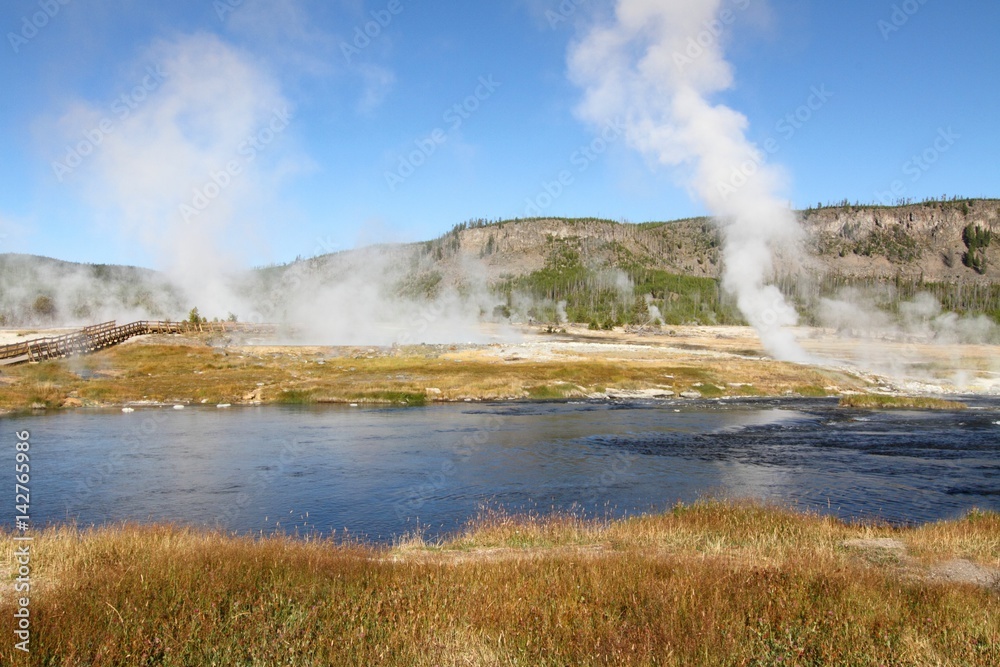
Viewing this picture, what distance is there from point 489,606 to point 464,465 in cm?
1806

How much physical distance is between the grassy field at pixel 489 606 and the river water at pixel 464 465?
21.5 feet

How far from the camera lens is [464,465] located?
26469 mm

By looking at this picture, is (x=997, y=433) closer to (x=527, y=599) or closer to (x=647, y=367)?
(x=647, y=367)

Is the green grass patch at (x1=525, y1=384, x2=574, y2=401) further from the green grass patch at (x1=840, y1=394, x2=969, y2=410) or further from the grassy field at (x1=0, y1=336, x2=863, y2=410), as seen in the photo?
the green grass patch at (x1=840, y1=394, x2=969, y2=410)

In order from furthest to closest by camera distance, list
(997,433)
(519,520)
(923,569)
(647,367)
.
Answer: (647,367) < (997,433) < (519,520) < (923,569)

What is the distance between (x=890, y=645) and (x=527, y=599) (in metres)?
A: 4.34

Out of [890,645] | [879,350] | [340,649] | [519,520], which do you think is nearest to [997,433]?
[519,520]

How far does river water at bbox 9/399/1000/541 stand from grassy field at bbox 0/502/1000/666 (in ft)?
21.5

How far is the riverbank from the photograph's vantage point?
4697 cm

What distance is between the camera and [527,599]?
884 centimetres

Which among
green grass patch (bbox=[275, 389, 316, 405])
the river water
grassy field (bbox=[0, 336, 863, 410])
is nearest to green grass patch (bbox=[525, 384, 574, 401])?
grassy field (bbox=[0, 336, 863, 410])

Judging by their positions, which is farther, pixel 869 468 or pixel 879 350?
pixel 879 350

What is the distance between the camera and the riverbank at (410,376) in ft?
154

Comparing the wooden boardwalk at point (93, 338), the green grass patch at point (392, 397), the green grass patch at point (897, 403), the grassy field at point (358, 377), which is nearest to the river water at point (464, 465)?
the green grass patch at point (897, 403)
